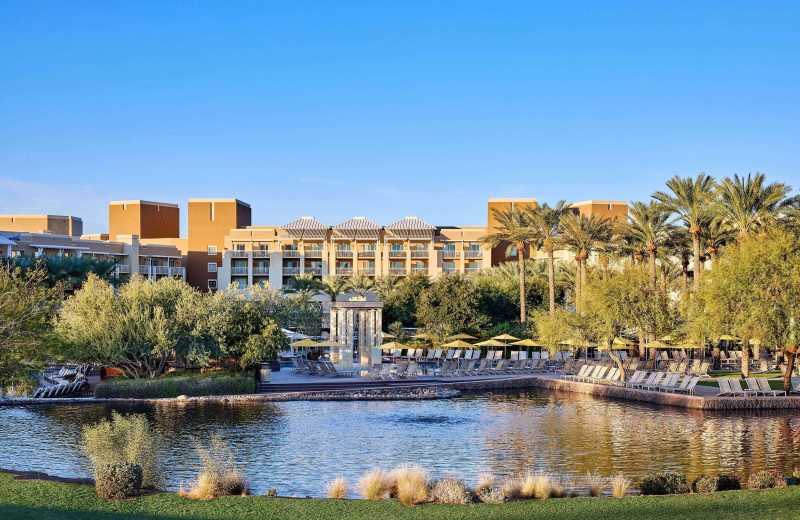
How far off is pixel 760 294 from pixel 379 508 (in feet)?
60.5

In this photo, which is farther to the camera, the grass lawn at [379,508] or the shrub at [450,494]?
the shrub at [450,494]

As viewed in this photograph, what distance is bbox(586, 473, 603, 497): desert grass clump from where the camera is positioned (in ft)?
38.0

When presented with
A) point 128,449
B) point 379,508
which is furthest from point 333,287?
point 379,508

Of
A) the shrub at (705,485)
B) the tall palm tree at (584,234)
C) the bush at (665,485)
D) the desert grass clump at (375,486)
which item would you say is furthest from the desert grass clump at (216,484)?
the tall palm tree at (584,234)

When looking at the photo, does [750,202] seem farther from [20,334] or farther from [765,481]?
[20,334]

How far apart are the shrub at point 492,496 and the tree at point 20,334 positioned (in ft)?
32.5

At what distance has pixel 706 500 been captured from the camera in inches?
413

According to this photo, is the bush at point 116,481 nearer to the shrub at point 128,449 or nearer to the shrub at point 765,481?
the shrub at point 128,449

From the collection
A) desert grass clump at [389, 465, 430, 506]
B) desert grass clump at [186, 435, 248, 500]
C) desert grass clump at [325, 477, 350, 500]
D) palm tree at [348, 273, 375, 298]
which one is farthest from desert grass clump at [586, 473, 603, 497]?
palm tree at [348, 273, 375, 298]

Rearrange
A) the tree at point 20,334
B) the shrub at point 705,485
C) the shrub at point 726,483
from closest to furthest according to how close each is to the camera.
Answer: the shrub at point 705,485 → the shrub at point 726,483 → the tree at point 20,334

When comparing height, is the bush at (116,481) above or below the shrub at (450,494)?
above

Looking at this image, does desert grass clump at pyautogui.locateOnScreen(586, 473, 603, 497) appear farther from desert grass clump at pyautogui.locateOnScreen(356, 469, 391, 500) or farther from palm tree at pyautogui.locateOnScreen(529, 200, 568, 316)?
palm tree at pyautogui.locateOnScreen(529, 200, 568, 316)

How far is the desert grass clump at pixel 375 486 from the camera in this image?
11109 mm

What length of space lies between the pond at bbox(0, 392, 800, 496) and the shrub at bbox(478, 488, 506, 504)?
2.56m
